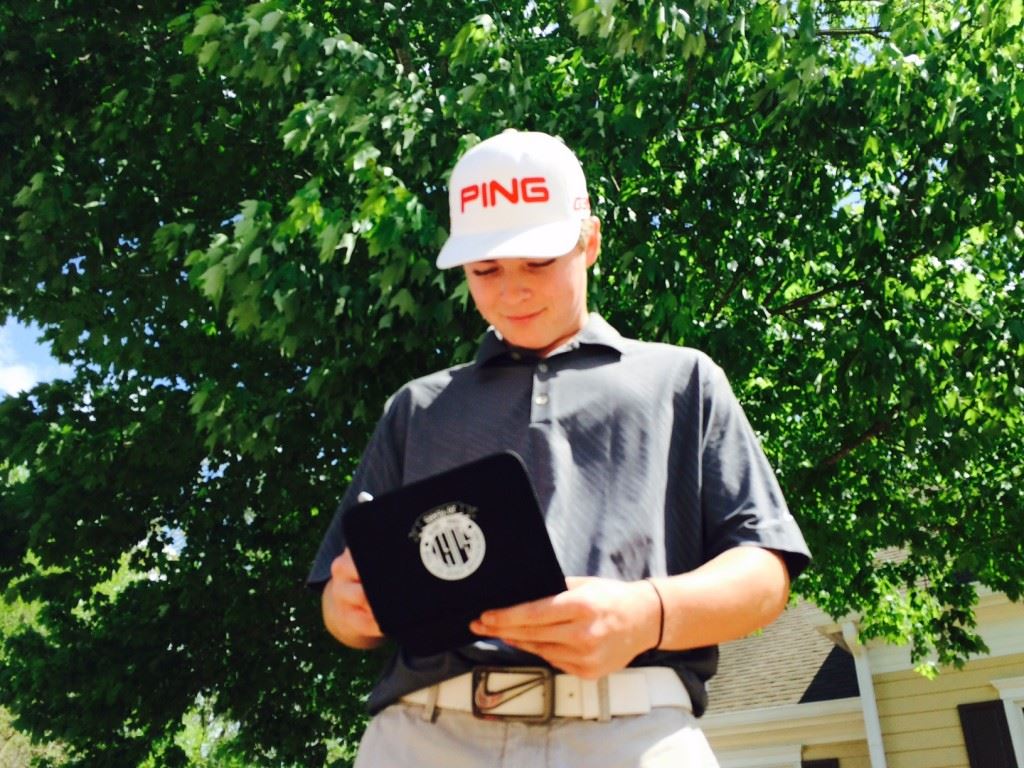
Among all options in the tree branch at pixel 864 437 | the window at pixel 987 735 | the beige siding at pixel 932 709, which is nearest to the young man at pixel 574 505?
the tree branch at pixel 864 437

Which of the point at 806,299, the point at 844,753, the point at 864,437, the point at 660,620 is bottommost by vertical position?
the point at 844,753

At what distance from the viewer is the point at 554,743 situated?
184 cm

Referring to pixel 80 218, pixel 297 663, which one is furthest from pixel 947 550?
pixel 80 218

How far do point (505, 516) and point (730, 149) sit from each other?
262 inches

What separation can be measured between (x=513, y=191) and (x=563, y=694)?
949 mm

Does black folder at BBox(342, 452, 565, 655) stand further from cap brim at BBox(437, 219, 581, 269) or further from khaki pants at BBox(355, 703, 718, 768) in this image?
cap brim at BBox(437, 219, 581, 269)

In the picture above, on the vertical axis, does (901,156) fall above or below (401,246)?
below

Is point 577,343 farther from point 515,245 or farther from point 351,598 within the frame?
point 351,598

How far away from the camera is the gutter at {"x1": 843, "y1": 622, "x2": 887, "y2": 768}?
45.9ft

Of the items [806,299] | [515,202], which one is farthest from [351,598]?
[806,299]

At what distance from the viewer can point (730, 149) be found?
25.8 feet

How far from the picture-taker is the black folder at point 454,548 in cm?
168

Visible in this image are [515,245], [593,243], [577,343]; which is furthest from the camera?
[593,243]

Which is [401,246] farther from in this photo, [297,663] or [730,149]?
[297,663]
